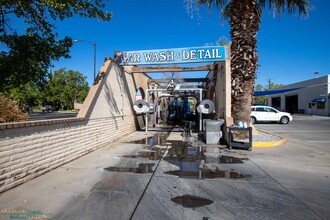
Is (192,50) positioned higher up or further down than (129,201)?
higher up

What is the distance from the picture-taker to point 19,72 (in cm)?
649

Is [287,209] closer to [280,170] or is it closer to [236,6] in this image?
[280,170]

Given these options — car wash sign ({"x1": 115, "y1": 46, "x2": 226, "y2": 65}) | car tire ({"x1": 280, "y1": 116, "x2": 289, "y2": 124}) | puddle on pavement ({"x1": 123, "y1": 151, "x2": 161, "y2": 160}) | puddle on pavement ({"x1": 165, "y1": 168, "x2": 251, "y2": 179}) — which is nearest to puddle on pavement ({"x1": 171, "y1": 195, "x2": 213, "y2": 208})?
puddle on pavement ({"x1": 165, "y1": 168, "x2": 251, "y2": 179})

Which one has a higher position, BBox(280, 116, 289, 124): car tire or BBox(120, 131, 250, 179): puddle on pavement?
BBox(280, 116, 289, 124): car tire

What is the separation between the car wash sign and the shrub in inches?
270

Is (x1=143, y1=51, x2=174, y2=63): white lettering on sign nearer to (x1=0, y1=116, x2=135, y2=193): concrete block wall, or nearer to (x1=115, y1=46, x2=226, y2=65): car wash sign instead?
(x1=115, y1=46, x2=226, y2=65): car wash sign

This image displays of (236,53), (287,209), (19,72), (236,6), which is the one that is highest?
(236,6)

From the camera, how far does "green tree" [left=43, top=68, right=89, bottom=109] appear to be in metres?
54.3

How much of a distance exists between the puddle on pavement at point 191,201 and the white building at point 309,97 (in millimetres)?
33491

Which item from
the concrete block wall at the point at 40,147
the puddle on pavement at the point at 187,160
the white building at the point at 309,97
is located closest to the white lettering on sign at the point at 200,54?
the puddle on pavement at the point at 187,160

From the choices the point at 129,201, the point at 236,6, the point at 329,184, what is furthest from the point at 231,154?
the point at 236,6

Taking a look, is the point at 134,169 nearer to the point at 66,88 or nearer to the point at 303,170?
the point at 303,170

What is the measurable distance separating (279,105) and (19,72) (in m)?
50.7

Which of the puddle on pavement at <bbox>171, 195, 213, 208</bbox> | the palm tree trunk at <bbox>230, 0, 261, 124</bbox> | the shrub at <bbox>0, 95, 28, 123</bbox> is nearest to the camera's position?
the puddle on pavement at <bbox>171, 195, 213, 208</bbox>
